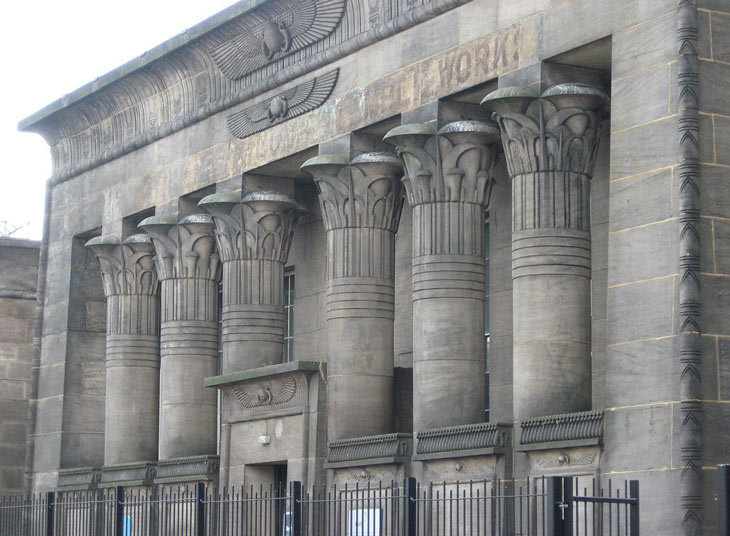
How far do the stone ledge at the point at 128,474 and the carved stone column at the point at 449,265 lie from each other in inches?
354

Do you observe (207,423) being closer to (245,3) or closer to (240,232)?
(240,232)

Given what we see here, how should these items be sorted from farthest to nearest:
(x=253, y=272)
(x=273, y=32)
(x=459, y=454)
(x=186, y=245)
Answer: (x=186, y=245), (x=253, y=272), (x=273, y=32), (x=459, y=454)

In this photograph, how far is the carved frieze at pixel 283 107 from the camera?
31375 mm

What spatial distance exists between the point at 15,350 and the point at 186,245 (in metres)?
11.7

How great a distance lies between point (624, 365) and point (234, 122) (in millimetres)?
12778

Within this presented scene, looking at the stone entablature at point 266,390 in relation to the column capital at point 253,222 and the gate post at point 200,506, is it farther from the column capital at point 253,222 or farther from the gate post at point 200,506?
the gate post at point 200,506

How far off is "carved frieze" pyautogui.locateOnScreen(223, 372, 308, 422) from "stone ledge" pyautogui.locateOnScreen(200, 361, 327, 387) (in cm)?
16

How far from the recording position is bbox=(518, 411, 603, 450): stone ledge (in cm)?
2414

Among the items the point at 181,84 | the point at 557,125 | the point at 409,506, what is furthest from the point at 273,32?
the point at 409,506

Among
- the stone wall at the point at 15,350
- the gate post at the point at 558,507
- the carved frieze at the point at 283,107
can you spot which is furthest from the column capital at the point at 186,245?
the gate post at the point at 558,507

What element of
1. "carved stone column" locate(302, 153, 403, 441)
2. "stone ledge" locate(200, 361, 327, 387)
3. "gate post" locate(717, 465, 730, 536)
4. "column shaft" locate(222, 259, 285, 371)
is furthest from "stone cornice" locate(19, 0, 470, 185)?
"gate post" locate(717, 465, 730, 536)

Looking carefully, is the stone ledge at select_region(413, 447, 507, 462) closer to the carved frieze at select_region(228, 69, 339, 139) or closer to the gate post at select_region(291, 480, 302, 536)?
the gate post at select_region(291, 480, 302, 536)

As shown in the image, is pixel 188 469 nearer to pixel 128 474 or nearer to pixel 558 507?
pixel 128 474

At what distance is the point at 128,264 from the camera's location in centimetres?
3734
